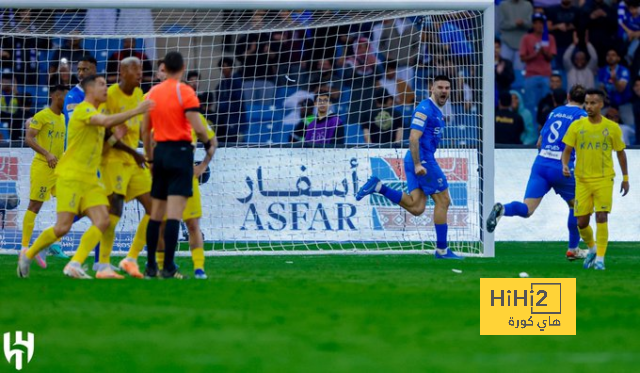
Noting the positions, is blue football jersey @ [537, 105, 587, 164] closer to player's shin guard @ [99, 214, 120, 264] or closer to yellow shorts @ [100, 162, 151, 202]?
yellow shorts @ [100, 162, 151, 202]

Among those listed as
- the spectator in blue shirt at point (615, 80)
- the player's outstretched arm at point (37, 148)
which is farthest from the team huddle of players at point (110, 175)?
the spectator in blue shirt at point (615, 80)

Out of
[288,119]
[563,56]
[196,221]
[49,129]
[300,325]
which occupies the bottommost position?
[300,325]

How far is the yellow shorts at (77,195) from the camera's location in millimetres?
9750

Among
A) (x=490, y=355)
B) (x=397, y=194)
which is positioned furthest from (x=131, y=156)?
(x=490, y=355)

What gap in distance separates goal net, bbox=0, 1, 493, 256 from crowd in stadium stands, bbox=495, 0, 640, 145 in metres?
3.66

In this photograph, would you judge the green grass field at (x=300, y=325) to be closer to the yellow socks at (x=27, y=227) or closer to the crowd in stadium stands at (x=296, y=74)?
the yellow socks at (x=27, y=227)

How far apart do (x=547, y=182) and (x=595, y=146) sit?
67.9 inches

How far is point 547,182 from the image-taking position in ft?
45.9

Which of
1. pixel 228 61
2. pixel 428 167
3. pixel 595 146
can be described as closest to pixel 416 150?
pixel 428 167

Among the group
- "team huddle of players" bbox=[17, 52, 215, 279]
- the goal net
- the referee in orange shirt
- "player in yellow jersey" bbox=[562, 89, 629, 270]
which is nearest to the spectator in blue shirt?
the goal net

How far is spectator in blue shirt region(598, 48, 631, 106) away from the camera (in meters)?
20.8

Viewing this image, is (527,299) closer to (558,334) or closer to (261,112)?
(558,334)

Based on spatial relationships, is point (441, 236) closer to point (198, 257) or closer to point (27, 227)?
point (198, 257)

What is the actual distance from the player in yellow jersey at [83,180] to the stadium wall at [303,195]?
231 inches
